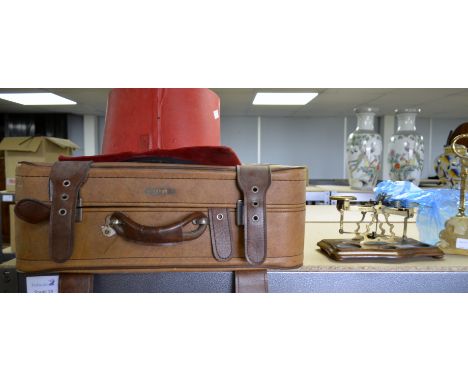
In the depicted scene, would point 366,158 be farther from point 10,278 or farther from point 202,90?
point 10,278

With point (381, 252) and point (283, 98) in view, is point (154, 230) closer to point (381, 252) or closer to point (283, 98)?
point (381, 252)

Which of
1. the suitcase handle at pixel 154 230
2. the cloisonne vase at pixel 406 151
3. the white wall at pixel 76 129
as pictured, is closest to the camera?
the suitcase handle at pixel 154 230

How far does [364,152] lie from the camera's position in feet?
6.50

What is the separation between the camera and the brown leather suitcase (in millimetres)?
624

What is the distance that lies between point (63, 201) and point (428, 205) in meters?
0.72

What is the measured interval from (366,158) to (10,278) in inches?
67.0

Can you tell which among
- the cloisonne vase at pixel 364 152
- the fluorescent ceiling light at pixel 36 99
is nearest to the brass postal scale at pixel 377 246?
the cloisonne vase at pixel 364 152

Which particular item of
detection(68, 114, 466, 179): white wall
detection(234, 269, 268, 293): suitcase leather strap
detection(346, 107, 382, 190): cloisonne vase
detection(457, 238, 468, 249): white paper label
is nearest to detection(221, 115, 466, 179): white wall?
detection(68, 114, 466, 179): white wall

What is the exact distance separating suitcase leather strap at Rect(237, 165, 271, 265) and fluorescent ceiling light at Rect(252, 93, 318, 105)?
4933 millimetres

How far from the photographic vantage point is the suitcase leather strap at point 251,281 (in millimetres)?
667

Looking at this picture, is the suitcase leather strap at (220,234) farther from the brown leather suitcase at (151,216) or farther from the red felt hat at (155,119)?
the red felt hat at (155,119)

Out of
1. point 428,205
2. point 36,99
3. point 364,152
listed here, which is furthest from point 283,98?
point 428,205

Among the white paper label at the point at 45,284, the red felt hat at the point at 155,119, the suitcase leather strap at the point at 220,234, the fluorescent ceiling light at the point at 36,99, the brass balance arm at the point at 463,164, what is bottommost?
the white paper label at the point at 45,284

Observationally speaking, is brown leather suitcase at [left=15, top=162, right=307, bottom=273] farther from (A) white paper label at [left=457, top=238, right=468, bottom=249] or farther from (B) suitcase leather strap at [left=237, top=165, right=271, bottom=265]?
(A) white paper label at [left=457, top=238, right=468, bottom=249]
